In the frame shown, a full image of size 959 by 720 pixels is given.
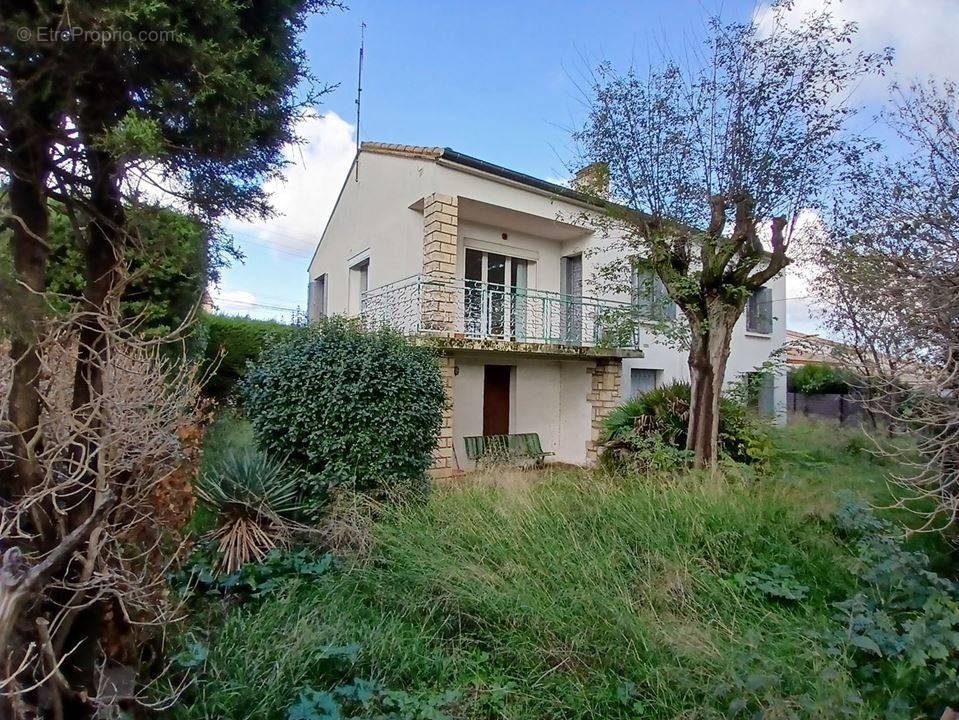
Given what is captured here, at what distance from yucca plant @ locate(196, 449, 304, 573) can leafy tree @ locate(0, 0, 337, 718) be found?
2.11 meters

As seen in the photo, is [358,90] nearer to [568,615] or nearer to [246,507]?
[246,507]

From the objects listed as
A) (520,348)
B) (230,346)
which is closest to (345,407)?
(520,348)

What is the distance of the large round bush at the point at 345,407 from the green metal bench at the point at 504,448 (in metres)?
3.40

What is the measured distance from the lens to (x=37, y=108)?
2.10m

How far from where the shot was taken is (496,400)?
472 inches

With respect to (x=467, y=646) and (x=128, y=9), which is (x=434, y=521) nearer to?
(x=467, y=646)

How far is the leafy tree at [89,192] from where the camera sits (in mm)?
1963

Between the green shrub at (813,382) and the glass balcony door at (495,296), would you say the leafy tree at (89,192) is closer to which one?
the glass balcony door at (495,296)

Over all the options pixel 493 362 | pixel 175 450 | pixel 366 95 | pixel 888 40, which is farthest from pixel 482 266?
pixel 175 450

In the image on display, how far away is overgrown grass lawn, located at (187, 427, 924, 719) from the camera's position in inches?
112

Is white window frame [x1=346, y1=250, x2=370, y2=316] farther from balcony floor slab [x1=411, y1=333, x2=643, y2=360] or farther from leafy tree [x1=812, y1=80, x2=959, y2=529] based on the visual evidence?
leafy tree [x1=812, y1=80, x2=959, y2=529]

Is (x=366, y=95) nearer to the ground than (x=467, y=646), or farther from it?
farther from it

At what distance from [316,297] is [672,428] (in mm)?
11498

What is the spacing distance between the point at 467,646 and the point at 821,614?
7.93ft
